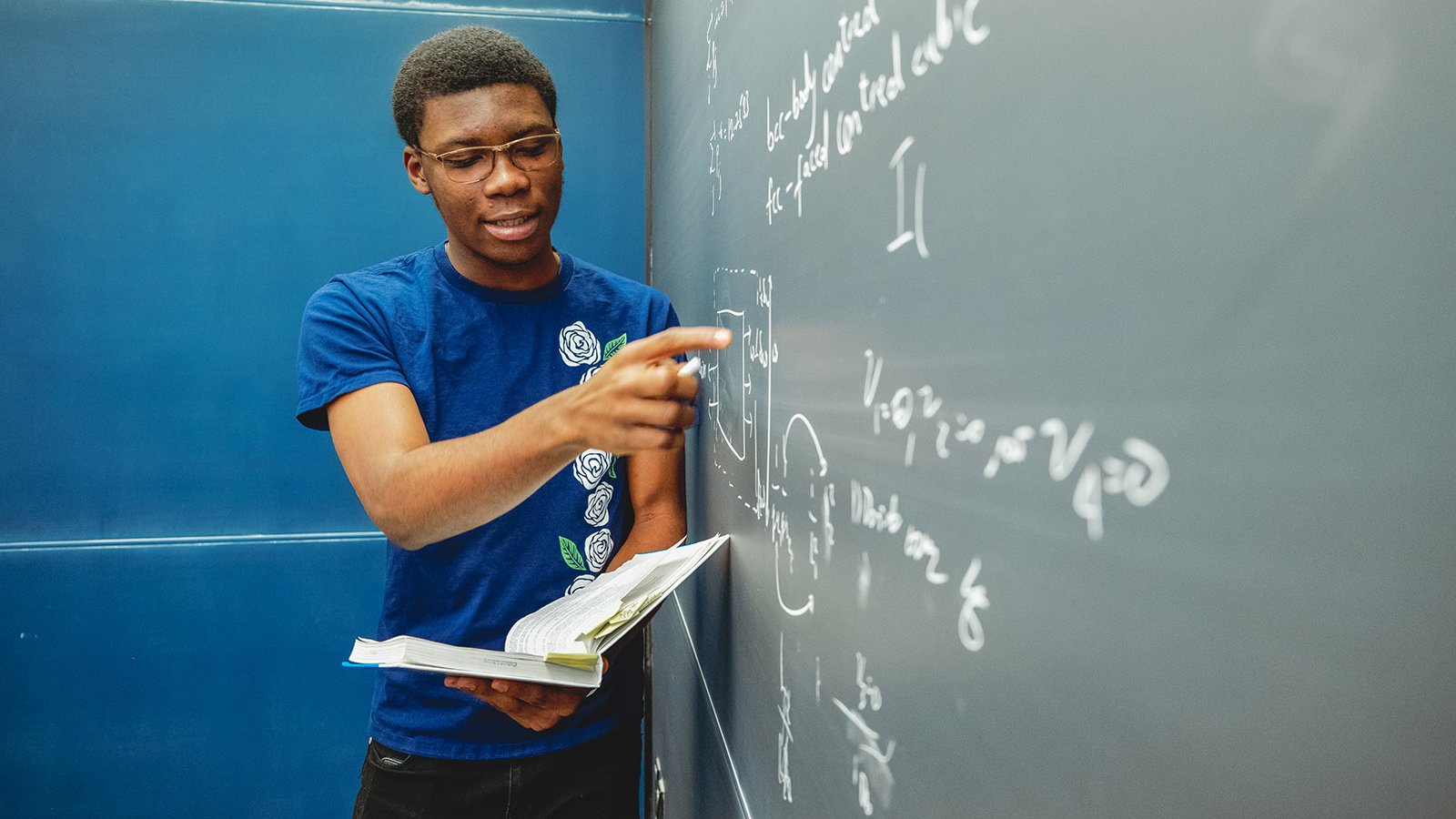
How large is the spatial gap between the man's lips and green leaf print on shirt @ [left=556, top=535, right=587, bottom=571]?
395 mm

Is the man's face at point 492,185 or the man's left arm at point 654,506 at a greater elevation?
the man's face at point 492,185

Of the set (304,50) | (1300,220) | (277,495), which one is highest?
(304,50)

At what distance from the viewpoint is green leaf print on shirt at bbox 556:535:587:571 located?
47.2 inches

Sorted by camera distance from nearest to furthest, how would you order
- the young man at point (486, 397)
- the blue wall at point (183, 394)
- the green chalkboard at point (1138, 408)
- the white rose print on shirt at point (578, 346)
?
the green chalkboard at point (1138, 408), the young man at point (486, 397), the white rose print on shirt at point (578, 346), the blue wall at point (183, 394)

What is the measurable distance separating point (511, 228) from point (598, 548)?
1.44 ft

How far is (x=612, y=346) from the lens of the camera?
1.27 m

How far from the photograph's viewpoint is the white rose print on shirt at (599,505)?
1.22 m

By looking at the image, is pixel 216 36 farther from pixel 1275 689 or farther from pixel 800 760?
pixel 1275 689

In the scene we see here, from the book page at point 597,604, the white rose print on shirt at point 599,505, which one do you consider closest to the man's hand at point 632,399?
the book page at point 597,604

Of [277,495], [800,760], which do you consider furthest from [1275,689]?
[277,495]

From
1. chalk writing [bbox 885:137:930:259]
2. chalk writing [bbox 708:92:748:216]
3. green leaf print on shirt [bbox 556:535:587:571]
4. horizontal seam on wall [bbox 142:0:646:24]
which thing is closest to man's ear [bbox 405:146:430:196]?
chalk writing [bbox 708:92:748:216]

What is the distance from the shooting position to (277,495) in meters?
2.24

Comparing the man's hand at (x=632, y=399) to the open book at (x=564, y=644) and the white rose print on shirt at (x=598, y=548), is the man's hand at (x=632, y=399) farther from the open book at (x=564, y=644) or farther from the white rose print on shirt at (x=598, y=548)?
the white rose print on shirt at (x=598, y=548)

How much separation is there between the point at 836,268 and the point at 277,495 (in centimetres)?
204
